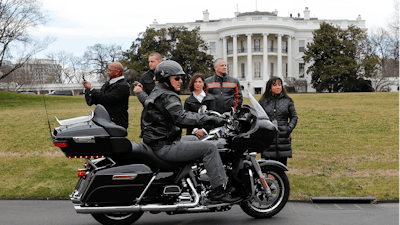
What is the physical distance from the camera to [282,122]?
633cm

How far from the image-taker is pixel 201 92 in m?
7.07

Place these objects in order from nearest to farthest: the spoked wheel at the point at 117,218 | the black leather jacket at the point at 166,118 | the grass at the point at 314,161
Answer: the black leather jacket at the point at 166,118 → the spoked wheel at the point at 117,218 → the grass at the point at 314,161

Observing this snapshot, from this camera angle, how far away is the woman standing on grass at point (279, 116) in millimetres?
6242

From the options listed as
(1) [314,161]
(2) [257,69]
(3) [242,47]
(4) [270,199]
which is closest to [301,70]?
(2) [257,69]

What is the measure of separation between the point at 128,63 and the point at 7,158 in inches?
1738

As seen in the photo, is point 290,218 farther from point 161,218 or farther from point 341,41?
point 341,41

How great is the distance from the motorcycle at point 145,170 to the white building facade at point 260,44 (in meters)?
60.4

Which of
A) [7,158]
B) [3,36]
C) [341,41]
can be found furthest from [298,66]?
[7,158]

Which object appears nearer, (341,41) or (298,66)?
(341,41)

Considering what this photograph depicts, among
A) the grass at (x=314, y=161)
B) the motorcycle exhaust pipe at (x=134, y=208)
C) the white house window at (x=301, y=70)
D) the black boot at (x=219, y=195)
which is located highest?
the white house window at (x=301, y=70)

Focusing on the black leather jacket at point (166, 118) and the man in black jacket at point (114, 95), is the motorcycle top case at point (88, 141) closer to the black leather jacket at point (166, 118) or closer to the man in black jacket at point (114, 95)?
the black leather jacket at point (166, 118)

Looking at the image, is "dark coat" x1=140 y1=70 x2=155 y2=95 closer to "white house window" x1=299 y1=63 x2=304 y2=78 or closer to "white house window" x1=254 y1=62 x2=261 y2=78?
"white house window" x1=254 y1=62 x2=261 y2=78

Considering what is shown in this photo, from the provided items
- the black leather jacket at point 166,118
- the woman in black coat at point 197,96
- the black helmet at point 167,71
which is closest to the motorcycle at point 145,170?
the black leather jacket at point 166,118

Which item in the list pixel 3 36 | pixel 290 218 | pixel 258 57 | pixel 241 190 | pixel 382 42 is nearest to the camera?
pixel 241 190
